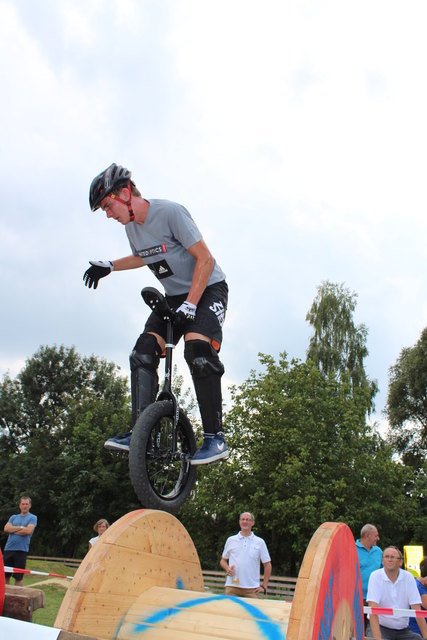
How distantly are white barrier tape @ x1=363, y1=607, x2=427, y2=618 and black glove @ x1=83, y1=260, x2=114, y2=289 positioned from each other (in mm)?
4172

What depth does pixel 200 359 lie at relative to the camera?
406 centimetres

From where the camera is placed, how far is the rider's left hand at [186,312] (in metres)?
3.96

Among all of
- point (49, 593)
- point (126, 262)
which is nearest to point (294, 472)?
point (49, 593)

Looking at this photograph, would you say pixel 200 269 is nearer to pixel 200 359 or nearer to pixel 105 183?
pixel 200 359

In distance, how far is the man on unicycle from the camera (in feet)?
13.4

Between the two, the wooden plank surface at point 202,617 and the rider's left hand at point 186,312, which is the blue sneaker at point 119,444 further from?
the wooden plank surface at point 202,617

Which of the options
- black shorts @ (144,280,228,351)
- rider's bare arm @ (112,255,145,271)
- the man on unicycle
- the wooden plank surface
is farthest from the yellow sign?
the wooden plank surface

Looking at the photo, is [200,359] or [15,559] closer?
[200,359]

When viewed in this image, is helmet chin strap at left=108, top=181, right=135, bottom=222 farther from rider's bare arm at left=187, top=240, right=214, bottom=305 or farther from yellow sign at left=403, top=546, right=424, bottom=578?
yellow sign at left=403, top=546, right=424, bottom=578

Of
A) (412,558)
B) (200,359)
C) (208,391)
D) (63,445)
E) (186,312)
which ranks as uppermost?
(63,445)

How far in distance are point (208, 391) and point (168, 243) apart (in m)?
1.17

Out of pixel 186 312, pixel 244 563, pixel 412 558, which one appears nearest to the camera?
pixel 186 312

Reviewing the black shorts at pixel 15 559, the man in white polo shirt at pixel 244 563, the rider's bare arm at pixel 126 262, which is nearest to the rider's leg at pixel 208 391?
the rider's bare arm at pixel 126 262

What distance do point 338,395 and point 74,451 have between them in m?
15.9
